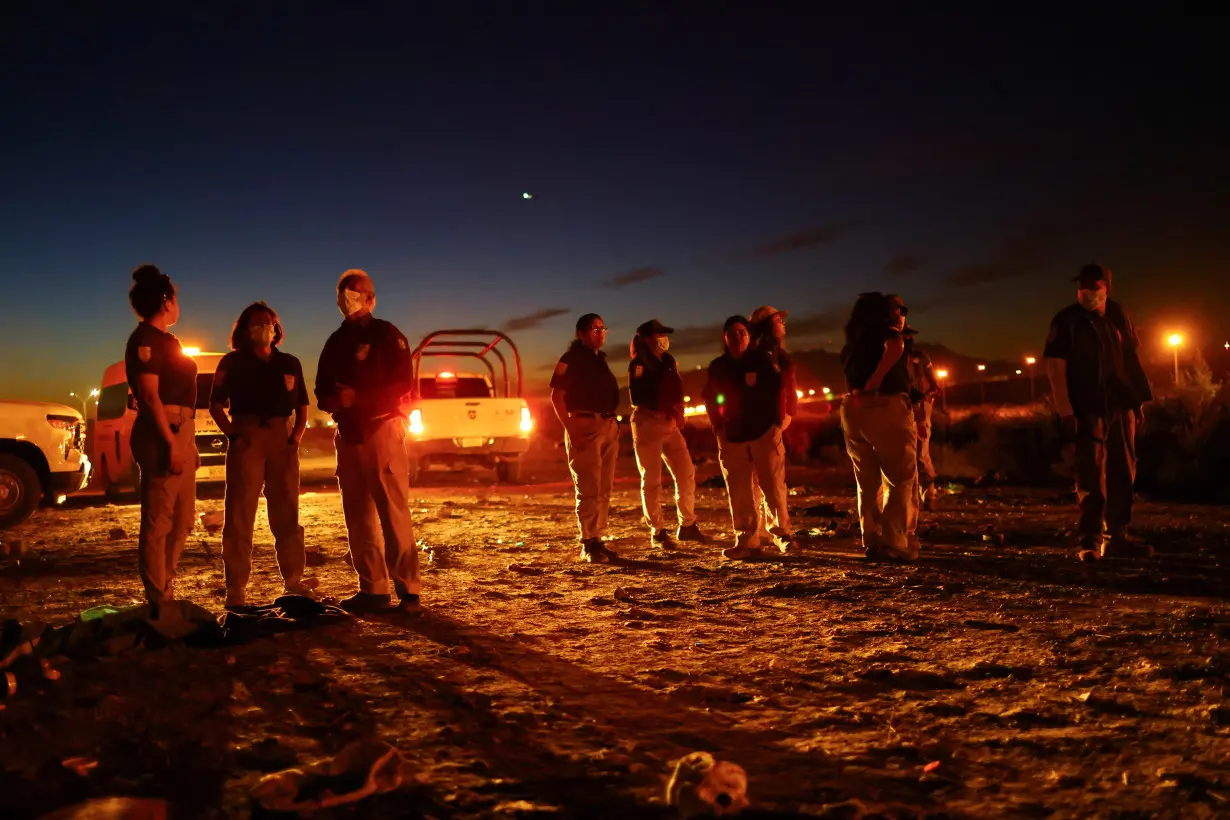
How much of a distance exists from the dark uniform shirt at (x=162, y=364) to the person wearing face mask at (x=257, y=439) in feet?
1.07

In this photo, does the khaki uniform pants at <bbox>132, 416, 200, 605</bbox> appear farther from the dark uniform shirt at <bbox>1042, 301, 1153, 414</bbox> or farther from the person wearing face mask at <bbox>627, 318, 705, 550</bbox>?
the dark uniform shirt at <bbox>1042, 301, 1153, 414</bbox>

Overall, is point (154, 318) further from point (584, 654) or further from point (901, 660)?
point (901, 660)

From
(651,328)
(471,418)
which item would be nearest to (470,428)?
(471,418)

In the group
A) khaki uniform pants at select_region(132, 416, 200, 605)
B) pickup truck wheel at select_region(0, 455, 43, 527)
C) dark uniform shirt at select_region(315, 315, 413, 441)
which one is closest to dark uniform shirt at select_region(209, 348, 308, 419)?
dark uniform shirt at select_region(315, 315, 413, 441)

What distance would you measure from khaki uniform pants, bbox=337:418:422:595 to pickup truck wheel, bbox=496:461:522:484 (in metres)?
9.49

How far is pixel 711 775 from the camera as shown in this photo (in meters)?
2.50

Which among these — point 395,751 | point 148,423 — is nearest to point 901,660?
point 395,751

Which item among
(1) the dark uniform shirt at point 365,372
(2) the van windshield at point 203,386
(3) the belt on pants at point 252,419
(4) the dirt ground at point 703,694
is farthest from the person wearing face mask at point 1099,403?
(2) the van windshield at point 203,386

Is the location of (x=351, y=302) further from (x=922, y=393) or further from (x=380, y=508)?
(x=922, y=393)

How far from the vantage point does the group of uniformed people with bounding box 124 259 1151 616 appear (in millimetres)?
4871

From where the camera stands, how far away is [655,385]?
7.69 metres

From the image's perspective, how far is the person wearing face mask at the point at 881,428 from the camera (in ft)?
20.8

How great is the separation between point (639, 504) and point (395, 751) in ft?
27.9

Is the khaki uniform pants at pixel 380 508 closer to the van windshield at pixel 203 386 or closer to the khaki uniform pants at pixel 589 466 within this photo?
the khaki uniform pants at pixel 589 466
